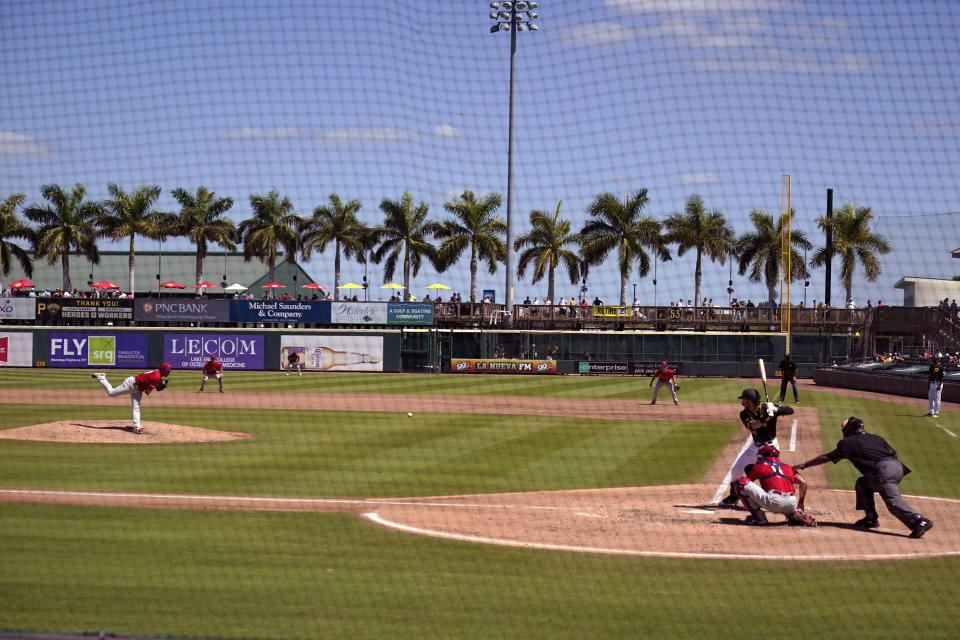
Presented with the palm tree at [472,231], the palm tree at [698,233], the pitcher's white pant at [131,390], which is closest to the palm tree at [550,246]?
the palm tree at [472,231]

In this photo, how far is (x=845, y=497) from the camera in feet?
46.6

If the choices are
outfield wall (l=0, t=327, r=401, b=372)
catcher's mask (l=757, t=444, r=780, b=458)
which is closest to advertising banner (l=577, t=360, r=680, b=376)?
outfield wall (l=0, t=327, r=401, b=372)

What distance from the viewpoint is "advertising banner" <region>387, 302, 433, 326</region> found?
54.8 metres

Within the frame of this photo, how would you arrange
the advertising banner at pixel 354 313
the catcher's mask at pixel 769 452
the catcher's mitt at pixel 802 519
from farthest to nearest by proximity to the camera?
the advertising banner at pixel 354 313 → the catcher's mask at pixel 769 452 → the catcher's mitt at pixel 802 519

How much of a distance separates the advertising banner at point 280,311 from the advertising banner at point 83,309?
586 centimetres

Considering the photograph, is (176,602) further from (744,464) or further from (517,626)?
(744,464)

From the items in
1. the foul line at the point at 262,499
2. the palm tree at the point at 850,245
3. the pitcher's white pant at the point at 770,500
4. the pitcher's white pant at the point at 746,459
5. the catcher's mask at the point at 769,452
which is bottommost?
the foul line at the point at 262,499

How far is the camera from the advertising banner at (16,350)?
54.0 meters

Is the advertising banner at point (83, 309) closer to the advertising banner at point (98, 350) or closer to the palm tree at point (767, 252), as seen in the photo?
the advertising banner at point (98, 350)

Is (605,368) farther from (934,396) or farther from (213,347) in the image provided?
(934,396)

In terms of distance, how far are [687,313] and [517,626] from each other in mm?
49224

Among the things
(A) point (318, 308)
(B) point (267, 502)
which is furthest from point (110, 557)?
(A) point (318, 308)

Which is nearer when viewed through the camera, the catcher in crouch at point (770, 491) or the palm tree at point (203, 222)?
the catcher in crouch at point (770, 491)

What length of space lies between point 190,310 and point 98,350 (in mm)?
5474
